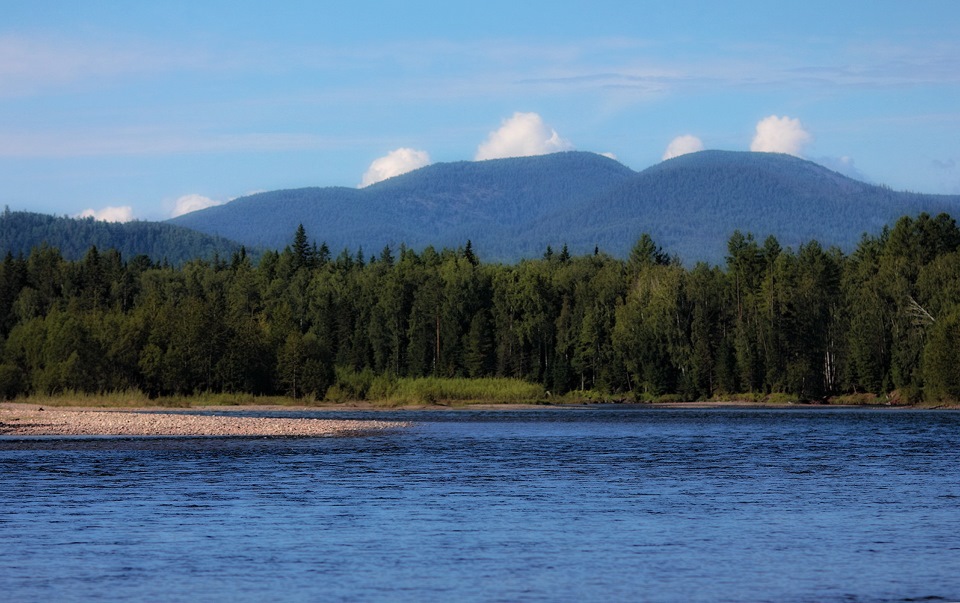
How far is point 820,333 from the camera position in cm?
14475

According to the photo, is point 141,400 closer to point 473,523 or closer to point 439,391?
point 439,391

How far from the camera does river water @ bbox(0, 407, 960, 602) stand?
23.9m

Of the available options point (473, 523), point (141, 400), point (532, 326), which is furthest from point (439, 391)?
point (473, 523)

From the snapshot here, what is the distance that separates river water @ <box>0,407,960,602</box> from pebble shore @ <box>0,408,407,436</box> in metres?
9.10

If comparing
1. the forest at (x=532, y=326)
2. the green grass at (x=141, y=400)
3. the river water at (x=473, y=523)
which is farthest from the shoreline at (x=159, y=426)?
the forest at (x=532, y=326)

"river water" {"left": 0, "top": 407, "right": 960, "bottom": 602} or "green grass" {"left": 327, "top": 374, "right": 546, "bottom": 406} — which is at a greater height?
"green grass" {"left": 327, "top": 374, "right": 546, "bottom": 406}

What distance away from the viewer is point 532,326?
6368 inches

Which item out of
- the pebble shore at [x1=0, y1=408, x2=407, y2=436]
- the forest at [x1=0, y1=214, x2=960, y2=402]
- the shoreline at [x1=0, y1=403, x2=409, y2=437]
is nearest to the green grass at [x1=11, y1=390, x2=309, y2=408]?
the forest at [x1=0, y1=214, x2=960, y2=402]

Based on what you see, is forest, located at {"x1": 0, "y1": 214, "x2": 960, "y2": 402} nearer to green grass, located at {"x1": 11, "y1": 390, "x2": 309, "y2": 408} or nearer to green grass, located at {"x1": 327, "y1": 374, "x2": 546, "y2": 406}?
green grass, located at {"x1": 327, "y1": 374, "x2": 546, "y2": 406}

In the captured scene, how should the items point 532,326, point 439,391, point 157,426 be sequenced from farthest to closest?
1. point 532,326
2. point 439,391
3. point 157,426

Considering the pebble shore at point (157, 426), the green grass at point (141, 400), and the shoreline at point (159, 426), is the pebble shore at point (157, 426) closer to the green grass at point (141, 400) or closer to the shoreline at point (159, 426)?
the shoreline at point (159, 426)

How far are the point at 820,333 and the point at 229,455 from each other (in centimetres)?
10153

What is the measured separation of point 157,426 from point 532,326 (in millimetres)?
89069

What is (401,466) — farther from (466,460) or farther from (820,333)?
(820,333)
